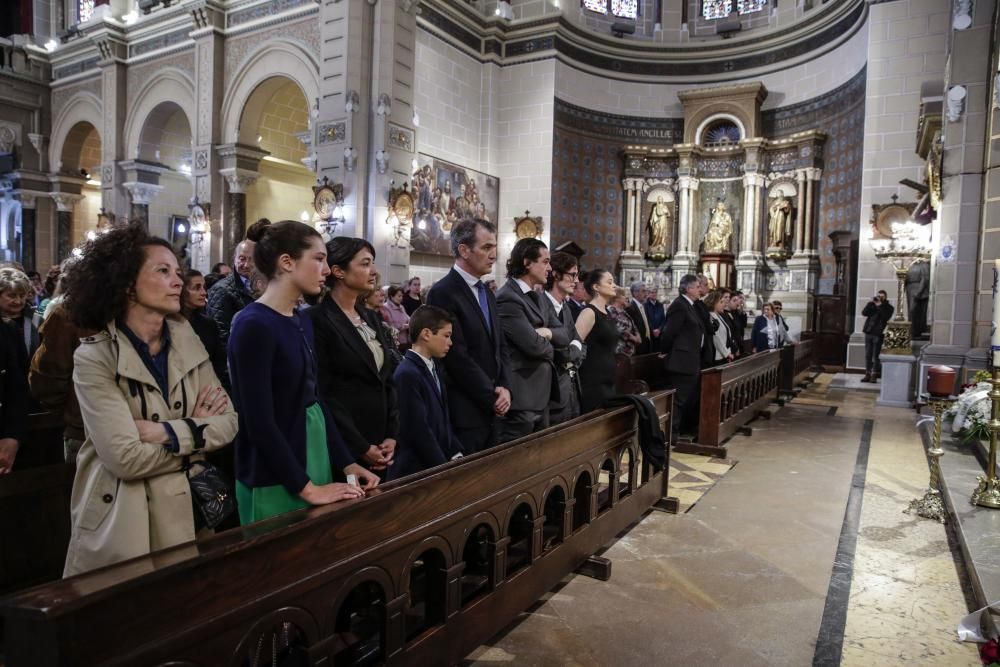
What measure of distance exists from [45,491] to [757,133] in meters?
15.7

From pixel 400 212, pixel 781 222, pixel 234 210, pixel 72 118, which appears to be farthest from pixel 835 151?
pixel 72 118

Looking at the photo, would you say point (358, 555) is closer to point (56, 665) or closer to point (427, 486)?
point (427, 486)

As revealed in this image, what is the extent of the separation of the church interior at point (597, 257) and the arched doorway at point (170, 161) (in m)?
0.08

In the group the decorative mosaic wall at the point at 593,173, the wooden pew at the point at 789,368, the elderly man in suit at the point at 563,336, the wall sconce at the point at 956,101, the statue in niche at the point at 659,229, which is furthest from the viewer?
the statue in niche at the point at 659,229

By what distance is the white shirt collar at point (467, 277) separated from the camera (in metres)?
3.12

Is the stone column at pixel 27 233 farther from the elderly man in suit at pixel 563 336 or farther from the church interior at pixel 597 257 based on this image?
the elderly man in suit at pixel 563 336

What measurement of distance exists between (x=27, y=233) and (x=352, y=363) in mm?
18102

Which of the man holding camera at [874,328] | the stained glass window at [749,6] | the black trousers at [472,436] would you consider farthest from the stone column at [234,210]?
the stained glass window at [749,6]

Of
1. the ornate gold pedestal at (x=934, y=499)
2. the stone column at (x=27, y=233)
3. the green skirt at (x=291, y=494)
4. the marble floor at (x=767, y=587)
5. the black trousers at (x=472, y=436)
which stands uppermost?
the stone column at (x=27, y=233)

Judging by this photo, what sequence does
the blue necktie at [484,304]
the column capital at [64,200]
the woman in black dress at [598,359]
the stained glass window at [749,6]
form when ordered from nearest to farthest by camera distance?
the blue necktie at [484,304] → the woman in black dress at [598,359] → the stained glass window at [749,6] → the column capital at [64,200]

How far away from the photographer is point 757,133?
15109mm

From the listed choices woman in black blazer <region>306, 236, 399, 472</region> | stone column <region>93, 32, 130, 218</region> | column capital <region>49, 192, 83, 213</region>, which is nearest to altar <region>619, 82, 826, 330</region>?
stone column <region>93, 32, 130, 218</region>

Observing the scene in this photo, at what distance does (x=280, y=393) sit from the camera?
1980mm

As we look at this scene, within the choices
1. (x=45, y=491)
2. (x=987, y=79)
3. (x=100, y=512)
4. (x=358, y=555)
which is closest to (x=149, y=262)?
(x=100, y=512)
